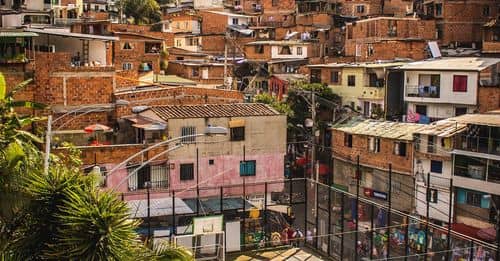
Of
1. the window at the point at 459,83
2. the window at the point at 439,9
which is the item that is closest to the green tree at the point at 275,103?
the window at the point at 459,83

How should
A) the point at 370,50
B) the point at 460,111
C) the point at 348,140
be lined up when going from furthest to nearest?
the point at 370,50
the point at 348,140
the point at 460,111

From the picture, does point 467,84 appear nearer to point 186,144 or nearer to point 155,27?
point 186,144

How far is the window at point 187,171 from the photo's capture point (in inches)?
1148

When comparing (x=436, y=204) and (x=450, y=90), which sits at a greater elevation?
(x=450, y=90)

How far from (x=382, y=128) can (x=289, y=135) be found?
8107mm

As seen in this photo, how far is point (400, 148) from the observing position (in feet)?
113

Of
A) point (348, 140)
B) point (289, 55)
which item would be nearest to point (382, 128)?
point (348, 140)

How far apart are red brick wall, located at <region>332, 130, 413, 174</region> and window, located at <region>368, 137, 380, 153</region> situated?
0.68ft

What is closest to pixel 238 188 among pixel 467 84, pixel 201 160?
pixel 201 160

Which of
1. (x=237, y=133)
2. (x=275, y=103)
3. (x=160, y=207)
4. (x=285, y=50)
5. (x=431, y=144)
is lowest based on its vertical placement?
(x=160, y=207)

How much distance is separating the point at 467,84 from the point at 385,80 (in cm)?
572

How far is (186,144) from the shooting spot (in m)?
28.7

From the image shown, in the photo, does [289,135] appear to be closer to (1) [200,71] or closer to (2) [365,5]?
(1) [200,71]

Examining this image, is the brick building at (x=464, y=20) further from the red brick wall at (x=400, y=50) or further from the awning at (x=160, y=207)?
the awning at (x=160, y=207)
